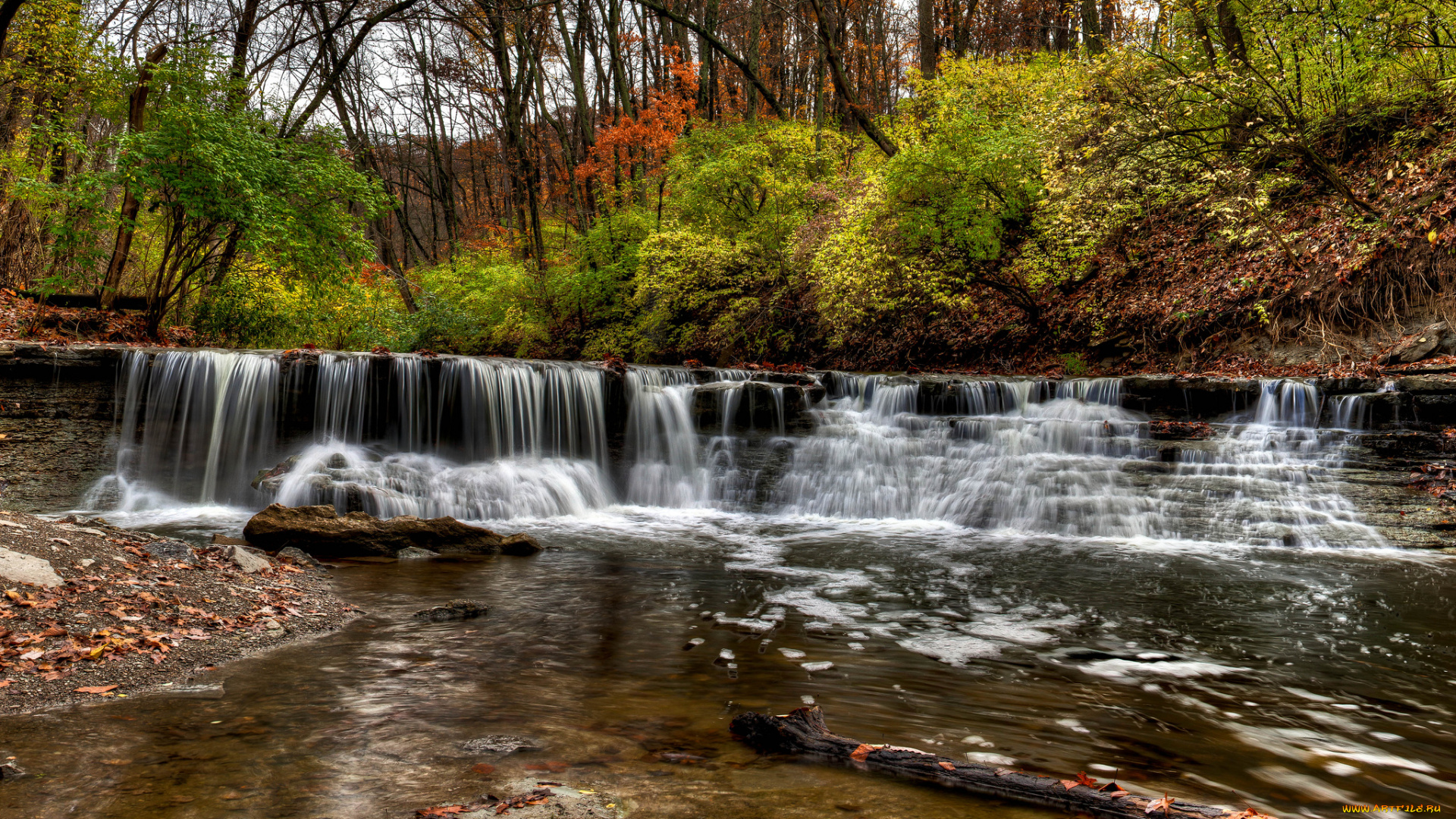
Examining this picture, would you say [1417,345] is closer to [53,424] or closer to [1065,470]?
[1065,470]

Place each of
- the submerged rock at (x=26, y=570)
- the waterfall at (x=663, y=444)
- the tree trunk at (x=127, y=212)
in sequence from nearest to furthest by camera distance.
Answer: the submerged rock at (x=26, y=570) → the waterfall at (x=663, y=444) → the tree trunk at (x=127, y=212)

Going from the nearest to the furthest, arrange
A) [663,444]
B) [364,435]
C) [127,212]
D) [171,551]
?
[171,551], [364,435], [663,444], [127,212]

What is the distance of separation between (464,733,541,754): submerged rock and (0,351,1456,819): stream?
77 mm

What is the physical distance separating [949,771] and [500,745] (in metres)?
1.81

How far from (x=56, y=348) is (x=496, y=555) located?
26.9ft

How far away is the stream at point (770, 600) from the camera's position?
118 inches

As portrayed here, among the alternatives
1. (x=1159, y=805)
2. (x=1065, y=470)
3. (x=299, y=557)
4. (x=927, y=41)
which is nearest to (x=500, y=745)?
(x=1159, y=805)

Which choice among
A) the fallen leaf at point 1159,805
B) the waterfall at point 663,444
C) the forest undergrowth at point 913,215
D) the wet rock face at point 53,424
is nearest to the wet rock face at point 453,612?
the fallen leaf at point 1159,805

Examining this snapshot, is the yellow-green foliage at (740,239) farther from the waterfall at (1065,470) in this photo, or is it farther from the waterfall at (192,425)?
the waterfall at (192,425)

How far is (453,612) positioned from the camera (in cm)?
569

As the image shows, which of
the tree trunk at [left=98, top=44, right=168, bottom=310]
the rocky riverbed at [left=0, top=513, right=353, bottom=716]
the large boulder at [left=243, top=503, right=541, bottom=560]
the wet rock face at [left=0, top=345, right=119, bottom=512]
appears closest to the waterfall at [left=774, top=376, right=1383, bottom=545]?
the large boulder at [left=243, top=503, right=541, bottom=560]

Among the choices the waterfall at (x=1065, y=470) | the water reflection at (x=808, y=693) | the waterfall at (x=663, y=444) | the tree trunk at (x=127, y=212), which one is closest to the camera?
the water reflection at (x=808, y=693)

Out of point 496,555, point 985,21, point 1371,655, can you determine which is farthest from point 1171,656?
point 985,21

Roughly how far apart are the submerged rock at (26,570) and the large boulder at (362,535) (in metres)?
2.87
